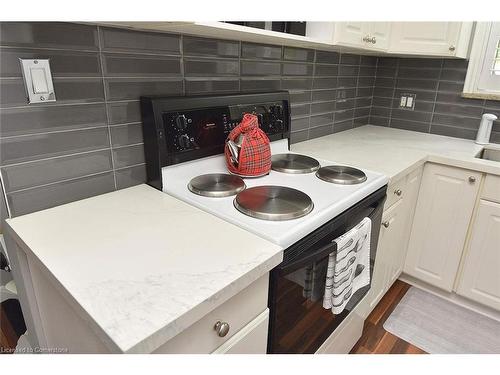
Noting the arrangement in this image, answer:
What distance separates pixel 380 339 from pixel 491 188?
917mm

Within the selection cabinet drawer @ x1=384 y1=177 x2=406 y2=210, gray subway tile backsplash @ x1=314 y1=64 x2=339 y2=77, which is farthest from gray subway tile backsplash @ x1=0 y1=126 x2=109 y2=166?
gray subway tile backsplash @ x1=314 y1=64 x2=339 y2=77

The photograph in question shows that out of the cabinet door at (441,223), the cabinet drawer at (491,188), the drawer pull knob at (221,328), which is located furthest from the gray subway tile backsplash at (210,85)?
the cabinet drawer at (491,188)

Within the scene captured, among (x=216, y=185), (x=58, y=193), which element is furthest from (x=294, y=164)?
(x=58, y=193)

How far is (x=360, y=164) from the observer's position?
153 cm

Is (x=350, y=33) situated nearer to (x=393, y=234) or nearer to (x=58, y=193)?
(x=393, y=234)

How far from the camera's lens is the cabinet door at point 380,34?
1624mm

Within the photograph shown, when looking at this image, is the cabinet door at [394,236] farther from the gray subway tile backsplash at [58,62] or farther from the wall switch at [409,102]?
the gray subway tile backsplash at [58,62]

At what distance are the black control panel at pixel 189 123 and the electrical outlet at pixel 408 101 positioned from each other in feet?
4.46

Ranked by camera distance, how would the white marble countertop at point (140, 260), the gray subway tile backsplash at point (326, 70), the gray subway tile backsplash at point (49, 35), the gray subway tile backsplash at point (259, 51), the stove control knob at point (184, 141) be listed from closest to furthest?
the white marble countertop at point (140, 260), the gray subway tile backsplash at point (49, 35), the stove control knob at point (184, 141), the gray subway tile backsplash at point (259, 51), the gray subway tile backsplash at point (326, 70)

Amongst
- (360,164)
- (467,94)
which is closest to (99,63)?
(360,164)

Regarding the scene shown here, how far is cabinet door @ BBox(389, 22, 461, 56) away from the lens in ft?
5.90

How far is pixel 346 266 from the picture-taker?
1.08 m
